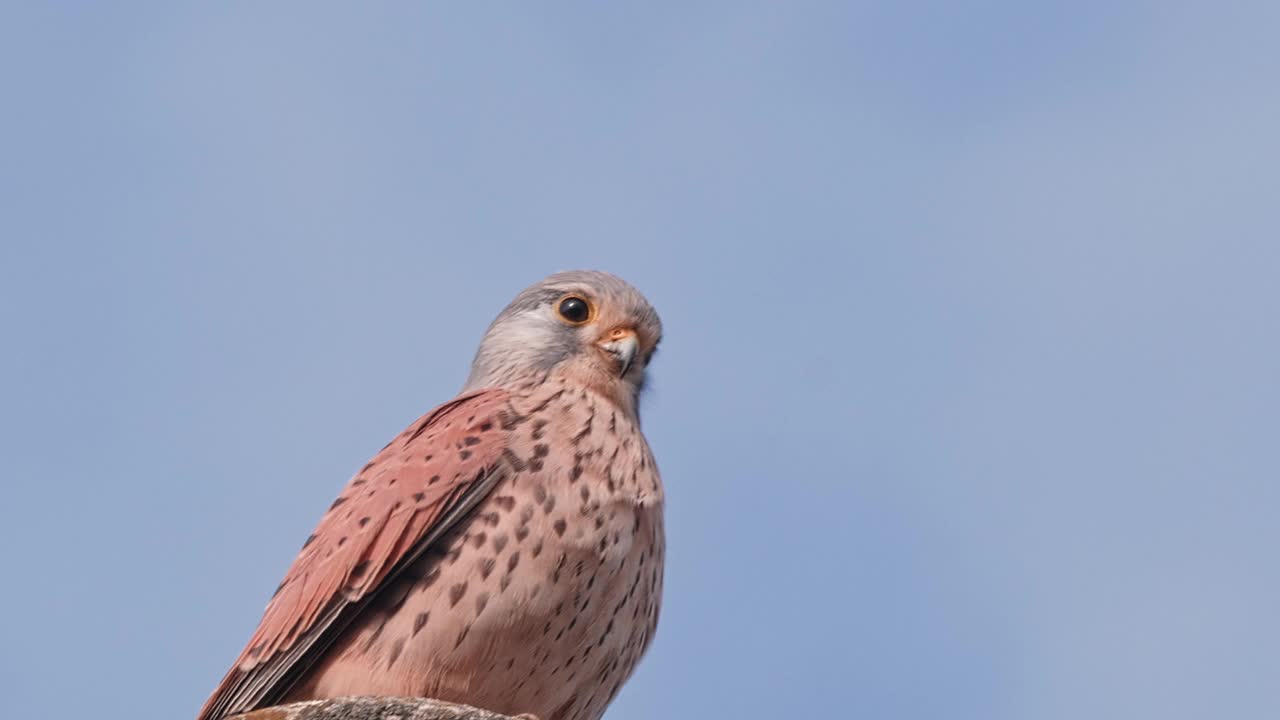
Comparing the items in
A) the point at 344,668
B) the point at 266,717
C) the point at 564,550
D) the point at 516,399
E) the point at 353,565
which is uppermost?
the point at 516,399

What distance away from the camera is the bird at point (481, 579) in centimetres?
453

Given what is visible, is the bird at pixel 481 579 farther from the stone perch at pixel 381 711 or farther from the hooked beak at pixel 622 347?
the stone perch at pixel 381 711

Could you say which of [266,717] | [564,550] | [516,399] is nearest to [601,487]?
[564,550]

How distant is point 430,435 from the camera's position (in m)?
5.19

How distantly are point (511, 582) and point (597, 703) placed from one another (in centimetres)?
69

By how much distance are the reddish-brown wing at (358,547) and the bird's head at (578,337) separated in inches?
27.6

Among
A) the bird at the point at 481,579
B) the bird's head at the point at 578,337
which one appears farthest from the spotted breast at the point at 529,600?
the bird's head at the point at 578,337

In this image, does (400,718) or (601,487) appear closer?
(400,718)

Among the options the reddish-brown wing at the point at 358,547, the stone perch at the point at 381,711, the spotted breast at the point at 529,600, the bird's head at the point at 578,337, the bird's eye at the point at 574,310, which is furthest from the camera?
the bird's eye at the point at 574,310

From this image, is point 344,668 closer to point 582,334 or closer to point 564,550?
point 564,550

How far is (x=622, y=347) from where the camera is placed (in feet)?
19.2

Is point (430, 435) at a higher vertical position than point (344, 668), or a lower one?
higher

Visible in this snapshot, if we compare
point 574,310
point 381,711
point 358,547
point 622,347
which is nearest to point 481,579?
point 358,547

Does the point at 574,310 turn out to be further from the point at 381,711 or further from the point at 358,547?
the point at 381,711
